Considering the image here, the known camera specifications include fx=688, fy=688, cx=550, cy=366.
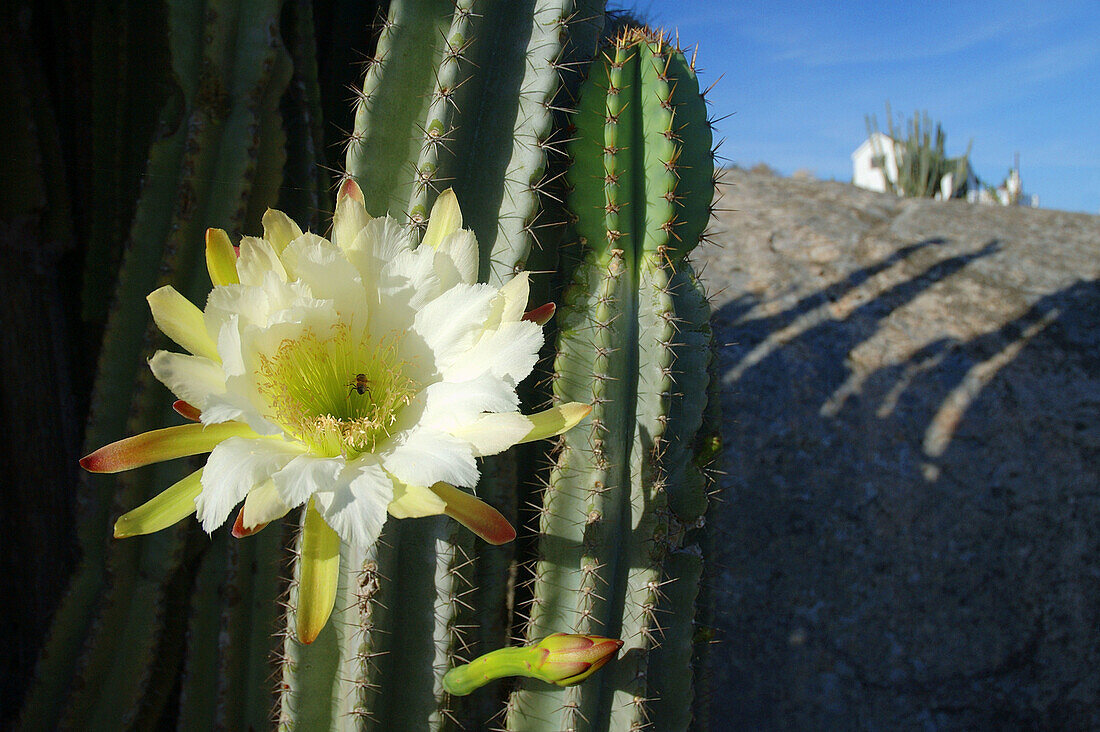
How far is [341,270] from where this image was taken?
0.65 metres

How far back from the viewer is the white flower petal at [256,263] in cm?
64

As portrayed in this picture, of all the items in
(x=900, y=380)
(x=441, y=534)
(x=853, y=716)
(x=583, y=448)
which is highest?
(x=900, y=380)

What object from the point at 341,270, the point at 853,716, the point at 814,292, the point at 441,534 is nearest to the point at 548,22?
the point at 341,270

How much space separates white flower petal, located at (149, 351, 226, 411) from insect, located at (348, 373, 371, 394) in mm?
112

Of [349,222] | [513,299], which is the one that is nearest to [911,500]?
[513,299]

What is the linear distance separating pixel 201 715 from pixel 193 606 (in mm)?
186

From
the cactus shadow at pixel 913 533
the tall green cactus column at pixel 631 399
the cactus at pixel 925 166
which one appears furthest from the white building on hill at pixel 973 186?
the tall green cactus column at pixel 631 399

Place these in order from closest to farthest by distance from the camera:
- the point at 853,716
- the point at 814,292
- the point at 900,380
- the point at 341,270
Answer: the point at 341,270 → the point at 853,716 → the point at 900,380 → the point at 814,292

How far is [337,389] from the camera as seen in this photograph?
672mm

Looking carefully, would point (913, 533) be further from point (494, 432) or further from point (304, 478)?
point (304, 478)

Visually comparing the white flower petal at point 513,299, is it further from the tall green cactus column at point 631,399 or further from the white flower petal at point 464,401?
the tall green cactus column at point 631,399

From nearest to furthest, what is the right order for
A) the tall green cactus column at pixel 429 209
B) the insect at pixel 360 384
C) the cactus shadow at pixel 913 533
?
the insect at pixel 360 384 → the tall green cactus column at pixel 429 209 → the cactus shadow at pixel 913 533

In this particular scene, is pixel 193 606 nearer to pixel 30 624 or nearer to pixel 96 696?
pixel 96 696

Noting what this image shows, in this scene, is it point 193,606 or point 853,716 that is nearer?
point 193,606
